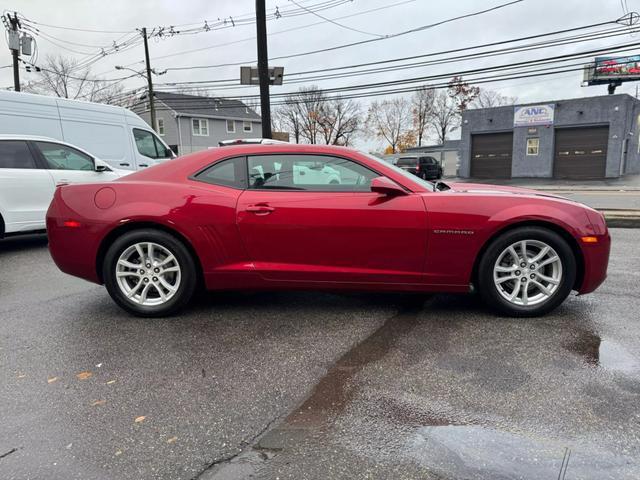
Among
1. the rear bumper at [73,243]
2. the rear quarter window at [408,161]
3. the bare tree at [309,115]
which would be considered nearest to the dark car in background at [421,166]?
the rear quarter window at [408,161]

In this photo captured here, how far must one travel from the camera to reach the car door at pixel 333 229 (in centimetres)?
355

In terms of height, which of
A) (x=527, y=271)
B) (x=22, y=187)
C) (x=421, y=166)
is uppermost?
(x=22, y=187)

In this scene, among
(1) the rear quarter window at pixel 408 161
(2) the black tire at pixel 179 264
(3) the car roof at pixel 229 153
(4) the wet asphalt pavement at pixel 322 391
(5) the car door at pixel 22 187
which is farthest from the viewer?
(1) the rear quarter window at pixel 408 161

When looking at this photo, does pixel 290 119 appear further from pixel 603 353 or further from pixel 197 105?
pixel 603 353

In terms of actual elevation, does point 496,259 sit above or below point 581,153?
below

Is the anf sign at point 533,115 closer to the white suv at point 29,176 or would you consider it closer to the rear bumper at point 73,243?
the white suv at point 29,176

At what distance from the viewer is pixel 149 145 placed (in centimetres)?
1184

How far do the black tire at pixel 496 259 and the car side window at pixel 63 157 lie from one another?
654 cm

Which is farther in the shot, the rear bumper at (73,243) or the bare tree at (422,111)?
the bare tree at (422,111)

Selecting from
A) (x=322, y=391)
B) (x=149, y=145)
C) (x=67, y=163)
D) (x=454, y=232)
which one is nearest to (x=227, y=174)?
(x=454, y=232)

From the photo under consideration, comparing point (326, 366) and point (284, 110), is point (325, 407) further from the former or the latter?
point (284, 110)

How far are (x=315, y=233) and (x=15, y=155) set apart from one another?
18.4 ft

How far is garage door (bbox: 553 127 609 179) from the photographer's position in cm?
2667

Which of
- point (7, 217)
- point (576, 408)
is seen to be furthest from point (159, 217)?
point (7, 217)
